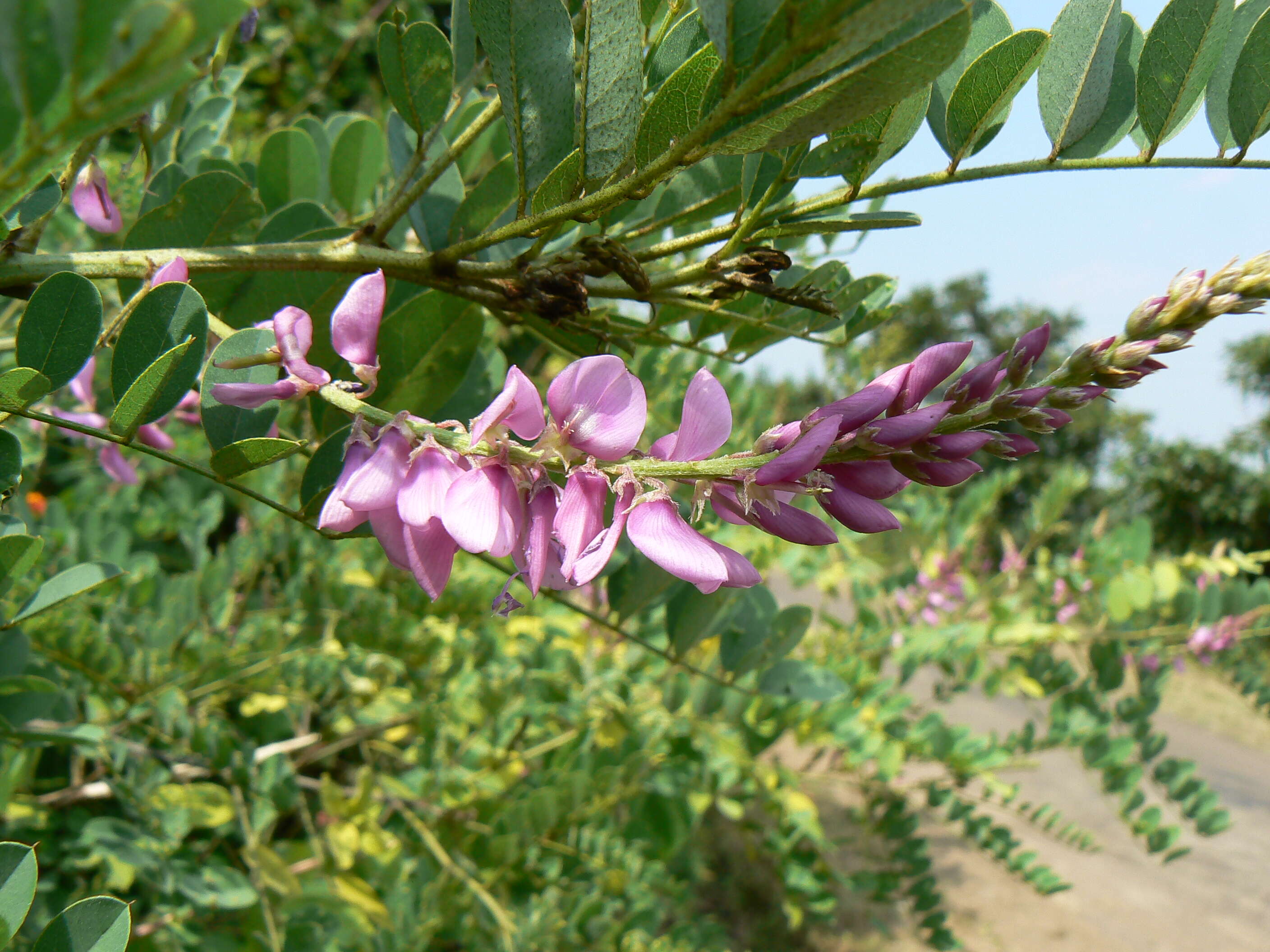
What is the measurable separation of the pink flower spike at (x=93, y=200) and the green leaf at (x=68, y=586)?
0.24 meters

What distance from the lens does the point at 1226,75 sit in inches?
19.1

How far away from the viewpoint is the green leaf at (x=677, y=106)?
1.12 ft

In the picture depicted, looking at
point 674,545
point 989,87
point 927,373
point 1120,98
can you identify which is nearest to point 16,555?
point 674,545

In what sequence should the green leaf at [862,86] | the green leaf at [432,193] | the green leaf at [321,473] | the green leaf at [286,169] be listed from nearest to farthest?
the green leaf at [862,86]
the green leaf at [321,473]
the green leaf at [432,193]
the green leaf at [286,169]

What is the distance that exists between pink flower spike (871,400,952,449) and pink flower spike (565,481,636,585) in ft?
0.35

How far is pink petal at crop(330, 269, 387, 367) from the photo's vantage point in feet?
1.35

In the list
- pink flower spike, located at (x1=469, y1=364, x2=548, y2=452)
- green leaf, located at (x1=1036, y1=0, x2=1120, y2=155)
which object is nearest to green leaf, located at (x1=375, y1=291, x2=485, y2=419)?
pink flower spike, located at (x1=469, y1=364, x2=548, y2=452)

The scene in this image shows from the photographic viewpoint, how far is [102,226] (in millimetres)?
581

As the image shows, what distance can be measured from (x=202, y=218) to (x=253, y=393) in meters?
0.23

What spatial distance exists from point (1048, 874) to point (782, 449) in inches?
83.7

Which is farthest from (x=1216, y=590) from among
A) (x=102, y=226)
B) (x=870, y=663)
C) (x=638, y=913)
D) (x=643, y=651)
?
(x=102, y=226)

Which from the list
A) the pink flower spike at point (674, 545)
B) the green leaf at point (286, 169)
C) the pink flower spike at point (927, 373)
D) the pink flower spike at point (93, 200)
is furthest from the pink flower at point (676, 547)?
the green leaf at point (286, 169)

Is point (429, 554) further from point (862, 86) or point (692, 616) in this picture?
point (692, 616)

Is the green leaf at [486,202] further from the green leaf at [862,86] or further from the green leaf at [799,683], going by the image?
the green leaf at [799,683]
